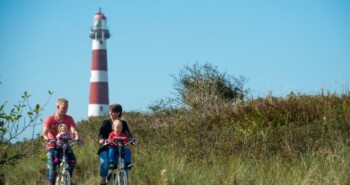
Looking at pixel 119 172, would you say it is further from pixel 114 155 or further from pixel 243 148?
pixel 243 148


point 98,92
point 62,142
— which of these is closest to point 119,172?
point 62,142

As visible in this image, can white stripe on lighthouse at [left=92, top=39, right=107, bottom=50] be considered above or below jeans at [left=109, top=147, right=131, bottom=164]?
above

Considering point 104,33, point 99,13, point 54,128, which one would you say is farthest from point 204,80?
point 99,13

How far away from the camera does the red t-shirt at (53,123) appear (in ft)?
24.6

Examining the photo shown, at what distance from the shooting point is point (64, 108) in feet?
24.6

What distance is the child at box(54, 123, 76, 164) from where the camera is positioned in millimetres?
7277

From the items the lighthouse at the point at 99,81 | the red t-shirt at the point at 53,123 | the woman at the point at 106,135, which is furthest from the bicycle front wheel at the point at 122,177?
the lighthouse at the point at 99,81

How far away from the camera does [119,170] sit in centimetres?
657

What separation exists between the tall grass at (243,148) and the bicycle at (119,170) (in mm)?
491

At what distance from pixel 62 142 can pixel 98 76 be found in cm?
4692

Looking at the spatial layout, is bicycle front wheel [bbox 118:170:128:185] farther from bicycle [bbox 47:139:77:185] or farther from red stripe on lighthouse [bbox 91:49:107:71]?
red stripe on lighthouse [bbox 91:49:107:71]

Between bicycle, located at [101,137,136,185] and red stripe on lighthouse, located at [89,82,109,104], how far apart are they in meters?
45.4

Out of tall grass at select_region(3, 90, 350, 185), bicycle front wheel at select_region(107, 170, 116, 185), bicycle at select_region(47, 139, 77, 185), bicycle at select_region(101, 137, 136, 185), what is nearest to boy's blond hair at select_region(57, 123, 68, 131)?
bicycle at select_region(47, 139, 77, 185)

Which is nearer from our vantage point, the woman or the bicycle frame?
Result: the bicycle frame
